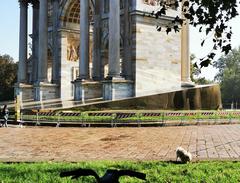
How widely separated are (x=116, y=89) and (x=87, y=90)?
3.56 metres

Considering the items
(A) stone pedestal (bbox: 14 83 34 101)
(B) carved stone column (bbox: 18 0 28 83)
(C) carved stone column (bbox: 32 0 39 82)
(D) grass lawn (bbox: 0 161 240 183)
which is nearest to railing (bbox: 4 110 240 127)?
(D) grass lawn (bbox: 0 161 240 183)

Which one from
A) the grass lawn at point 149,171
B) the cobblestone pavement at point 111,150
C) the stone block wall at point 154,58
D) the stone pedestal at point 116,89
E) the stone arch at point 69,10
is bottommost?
the cobblestone pavement at point 111,150

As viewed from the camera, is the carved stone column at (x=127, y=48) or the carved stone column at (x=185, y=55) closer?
the carved stone column at (x=127, y=48)

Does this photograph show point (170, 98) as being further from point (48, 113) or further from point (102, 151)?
point (102, 151)

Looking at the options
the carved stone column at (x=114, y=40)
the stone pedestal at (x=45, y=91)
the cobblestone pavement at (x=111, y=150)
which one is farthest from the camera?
the stone pedestal at (x=45, y=91)

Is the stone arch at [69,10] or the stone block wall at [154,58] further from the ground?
the stone arch at [69,10]

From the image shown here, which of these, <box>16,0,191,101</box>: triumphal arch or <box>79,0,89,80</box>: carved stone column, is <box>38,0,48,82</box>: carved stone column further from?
<box>79,0,89,80</box>: carved stone column

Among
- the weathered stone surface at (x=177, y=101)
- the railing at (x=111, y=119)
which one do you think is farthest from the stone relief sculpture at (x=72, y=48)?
the railing at (x=111, y=119)

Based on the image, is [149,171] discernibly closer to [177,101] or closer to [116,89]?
[116,89]

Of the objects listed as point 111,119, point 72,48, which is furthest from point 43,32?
point 111,119

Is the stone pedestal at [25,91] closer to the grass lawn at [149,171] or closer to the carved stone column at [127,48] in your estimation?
the carved stone column at [127,48]

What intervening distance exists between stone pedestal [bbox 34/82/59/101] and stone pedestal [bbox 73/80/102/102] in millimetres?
6194

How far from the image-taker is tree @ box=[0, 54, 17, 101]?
5993cm

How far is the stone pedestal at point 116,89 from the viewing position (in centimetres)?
2900
